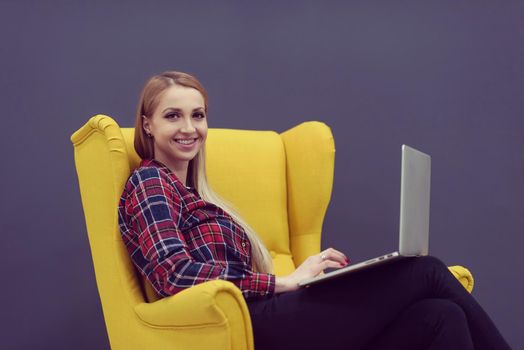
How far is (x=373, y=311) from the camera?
4.51ft

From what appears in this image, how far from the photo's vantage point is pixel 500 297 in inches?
99.6

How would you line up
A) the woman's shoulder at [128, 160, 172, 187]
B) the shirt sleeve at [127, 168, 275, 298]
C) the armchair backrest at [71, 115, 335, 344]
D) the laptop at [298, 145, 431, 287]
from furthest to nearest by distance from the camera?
the armchair backrest at [71, 115, 335, 344] < the woman's shoulder at [128, 160, 172, 187] < the shirt sleeve at [127, 168, 275, 298] < the laptop at [298, 145, 431, 287]

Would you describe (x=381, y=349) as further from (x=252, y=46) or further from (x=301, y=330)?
(x=252, y=46)

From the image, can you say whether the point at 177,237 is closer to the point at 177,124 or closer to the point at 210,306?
the point at 210,306

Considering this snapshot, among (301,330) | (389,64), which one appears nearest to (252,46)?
(389,64)

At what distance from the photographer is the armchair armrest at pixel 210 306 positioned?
131cm

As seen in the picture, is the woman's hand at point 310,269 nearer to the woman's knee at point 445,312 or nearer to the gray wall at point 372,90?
the woman's knee at point 445,312

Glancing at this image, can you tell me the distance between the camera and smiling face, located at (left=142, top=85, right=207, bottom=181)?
5.44ft

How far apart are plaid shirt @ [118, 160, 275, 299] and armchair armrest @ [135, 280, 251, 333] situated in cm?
6

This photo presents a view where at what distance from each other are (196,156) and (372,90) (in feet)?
3.28

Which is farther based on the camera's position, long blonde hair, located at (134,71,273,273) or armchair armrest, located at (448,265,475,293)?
armchair armrest, located at (448,265,475,293)

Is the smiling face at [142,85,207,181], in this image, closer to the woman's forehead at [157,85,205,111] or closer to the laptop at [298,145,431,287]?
the woman's forehead at [157,85,205,111]

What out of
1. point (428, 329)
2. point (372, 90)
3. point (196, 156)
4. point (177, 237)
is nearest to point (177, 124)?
point (196, 156)

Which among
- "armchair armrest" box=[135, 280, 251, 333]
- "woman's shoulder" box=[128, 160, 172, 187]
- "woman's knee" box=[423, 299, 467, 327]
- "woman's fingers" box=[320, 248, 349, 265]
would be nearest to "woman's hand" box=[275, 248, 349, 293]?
"woman's fingers" box=[320, 248, 349, 265]
